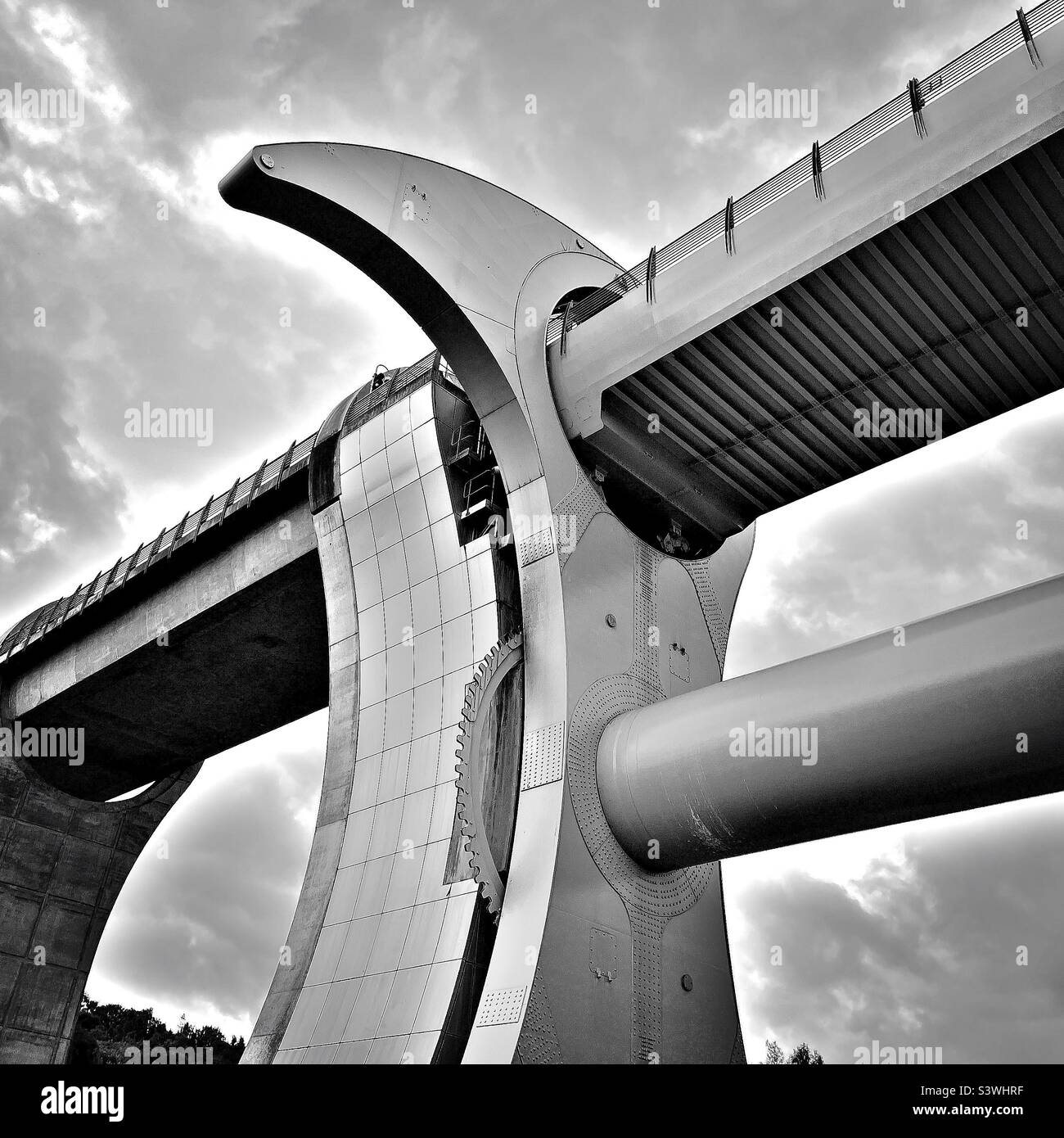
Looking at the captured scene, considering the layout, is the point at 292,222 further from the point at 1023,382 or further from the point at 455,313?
the point at 1023,382

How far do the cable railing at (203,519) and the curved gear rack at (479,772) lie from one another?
5808mm

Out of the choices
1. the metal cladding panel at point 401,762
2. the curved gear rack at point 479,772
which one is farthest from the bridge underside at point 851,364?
the curved gear rack at point 479,772

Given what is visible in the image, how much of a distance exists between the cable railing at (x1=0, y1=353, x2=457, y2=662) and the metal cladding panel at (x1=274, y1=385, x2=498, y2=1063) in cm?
63

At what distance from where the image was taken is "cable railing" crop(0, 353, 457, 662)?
18.6m

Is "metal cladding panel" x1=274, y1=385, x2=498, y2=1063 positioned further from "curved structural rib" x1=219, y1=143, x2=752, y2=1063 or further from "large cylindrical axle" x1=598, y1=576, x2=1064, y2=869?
"large cylindrical axle" x1=598, y1=576, x2=1064, y2=869

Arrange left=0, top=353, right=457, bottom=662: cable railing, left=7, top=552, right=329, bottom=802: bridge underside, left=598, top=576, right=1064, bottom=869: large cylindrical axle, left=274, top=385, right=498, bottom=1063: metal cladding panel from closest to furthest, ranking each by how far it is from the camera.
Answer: left=598, top=576, right=1064, bottom=869: large cylindrical axle → left=274, top=385, right=498, bottom=1063: metal cladding panel → left=0, top=353, right=457, bottom=662: cable railing → left=7, top=552, right=329, bottom=802: bridge underside

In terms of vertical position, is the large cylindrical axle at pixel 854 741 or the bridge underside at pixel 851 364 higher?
the bridge underside at pixel 851 364

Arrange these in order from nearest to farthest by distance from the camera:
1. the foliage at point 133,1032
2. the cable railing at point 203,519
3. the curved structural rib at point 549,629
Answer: the curved structural rib at point 549,629 < the cable railing at point 203,519 < the foliage at point 133,1032

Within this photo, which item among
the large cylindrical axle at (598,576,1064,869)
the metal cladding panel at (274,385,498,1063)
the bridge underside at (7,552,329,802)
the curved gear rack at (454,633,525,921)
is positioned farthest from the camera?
the bridge underside at (7,552,329,802)

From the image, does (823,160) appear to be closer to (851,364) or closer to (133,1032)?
(851,364)

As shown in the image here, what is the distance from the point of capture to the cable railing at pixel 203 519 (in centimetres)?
1861

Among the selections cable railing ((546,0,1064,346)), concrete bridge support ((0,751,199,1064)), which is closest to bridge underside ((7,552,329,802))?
concrete bridge support ((0,751,199,1064))

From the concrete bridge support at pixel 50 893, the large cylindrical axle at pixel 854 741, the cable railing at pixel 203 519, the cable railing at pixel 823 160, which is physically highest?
the cable railing at pixel 203 519

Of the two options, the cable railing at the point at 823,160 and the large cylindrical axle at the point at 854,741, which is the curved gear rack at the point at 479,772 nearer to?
the large cylindrical axle at the point at 854,741
